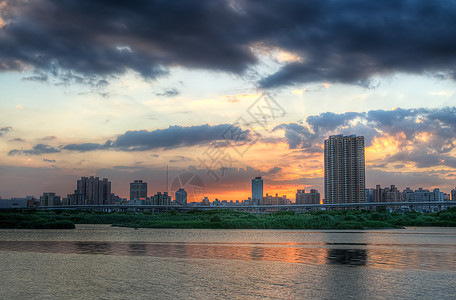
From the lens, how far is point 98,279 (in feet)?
69.7

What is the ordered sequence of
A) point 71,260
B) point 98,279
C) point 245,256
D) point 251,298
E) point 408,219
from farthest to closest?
point 408,219, point 245,256, point 71,260, point 98,279, point 251,298

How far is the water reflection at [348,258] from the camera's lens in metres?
27.9

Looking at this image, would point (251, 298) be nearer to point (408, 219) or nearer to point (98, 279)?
point (98, 279)

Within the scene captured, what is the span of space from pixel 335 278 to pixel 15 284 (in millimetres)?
14901

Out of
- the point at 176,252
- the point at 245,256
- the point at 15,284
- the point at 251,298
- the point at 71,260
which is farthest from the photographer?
the point at 176,252

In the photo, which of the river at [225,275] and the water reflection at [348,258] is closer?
the river at [225,275]

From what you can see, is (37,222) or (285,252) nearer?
(285,252)

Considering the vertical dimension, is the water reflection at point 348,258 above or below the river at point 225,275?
below

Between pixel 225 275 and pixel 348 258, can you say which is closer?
pixel 225 275

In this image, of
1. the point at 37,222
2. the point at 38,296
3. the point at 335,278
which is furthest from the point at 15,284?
the point at 37,222

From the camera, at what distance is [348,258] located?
3070 cm

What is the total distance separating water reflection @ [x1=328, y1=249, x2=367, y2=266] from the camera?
27.9 metres

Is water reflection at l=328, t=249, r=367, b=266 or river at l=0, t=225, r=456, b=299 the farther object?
water reflection at l=328, t=249, r=367, b=266

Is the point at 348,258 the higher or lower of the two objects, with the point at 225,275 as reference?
lower
